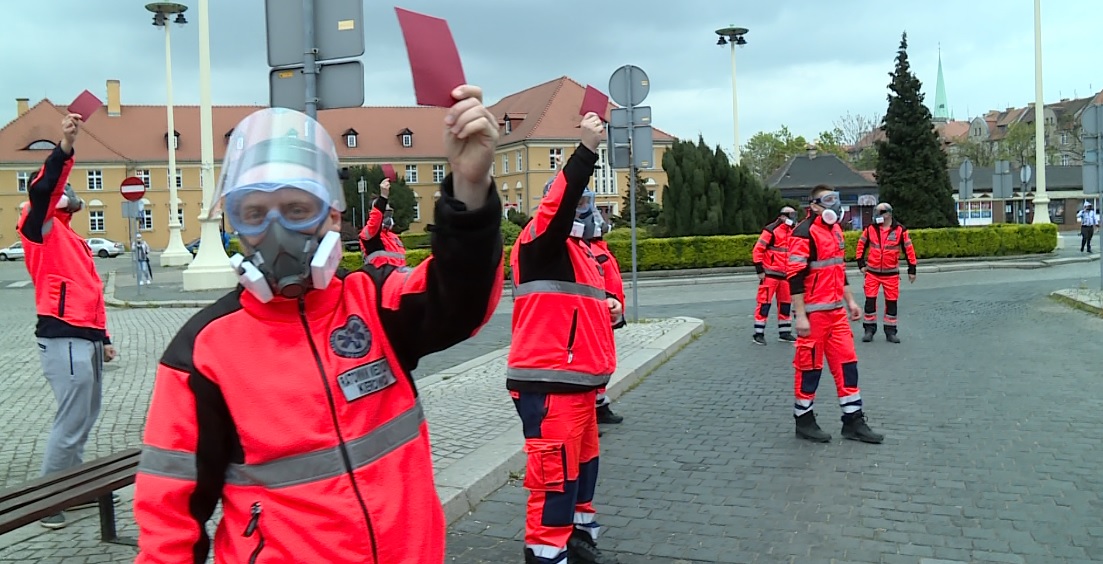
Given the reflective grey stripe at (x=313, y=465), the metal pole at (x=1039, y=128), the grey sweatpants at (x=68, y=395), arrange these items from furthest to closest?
the metal pole at (x=1039, y=128) → the grey sweatpants at (x=68, y=395) → the reflective grey stripe at (x=313, y=465)

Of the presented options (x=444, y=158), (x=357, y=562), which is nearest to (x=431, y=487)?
(x=357, y=562)

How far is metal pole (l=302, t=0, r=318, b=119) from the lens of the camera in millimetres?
6020

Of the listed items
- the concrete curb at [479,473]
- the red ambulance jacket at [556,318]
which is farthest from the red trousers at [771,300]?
the red ambulance jacket at [556,318]

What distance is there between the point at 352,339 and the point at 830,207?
6103mm

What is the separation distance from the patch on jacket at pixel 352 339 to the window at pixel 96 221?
263 ft

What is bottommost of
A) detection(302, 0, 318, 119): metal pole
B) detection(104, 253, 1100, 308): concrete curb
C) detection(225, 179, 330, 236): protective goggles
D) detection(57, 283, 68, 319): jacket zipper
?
Answer: detection(104, 253, 1100, 308): concrete curb

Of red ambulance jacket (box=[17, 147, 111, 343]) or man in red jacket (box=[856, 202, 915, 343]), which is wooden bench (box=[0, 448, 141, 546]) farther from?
man in red jacket (box=[856, 202, 915, 343])

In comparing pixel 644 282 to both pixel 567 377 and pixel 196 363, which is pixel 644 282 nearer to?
pixel 567 377

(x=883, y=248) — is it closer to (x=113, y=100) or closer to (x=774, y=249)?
(x=774, y=249)

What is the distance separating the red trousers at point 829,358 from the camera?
285 inches

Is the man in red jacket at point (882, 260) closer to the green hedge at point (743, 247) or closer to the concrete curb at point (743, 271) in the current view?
the concrete curb at point (743, 271)

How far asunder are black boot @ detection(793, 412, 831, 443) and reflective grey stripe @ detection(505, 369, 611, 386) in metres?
3.30

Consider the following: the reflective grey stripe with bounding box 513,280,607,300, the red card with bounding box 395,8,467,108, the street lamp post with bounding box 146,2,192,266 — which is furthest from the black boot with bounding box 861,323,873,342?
the street lamp post with bounding box 146,2,192,266

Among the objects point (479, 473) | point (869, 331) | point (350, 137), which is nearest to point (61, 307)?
point (479, 473)
